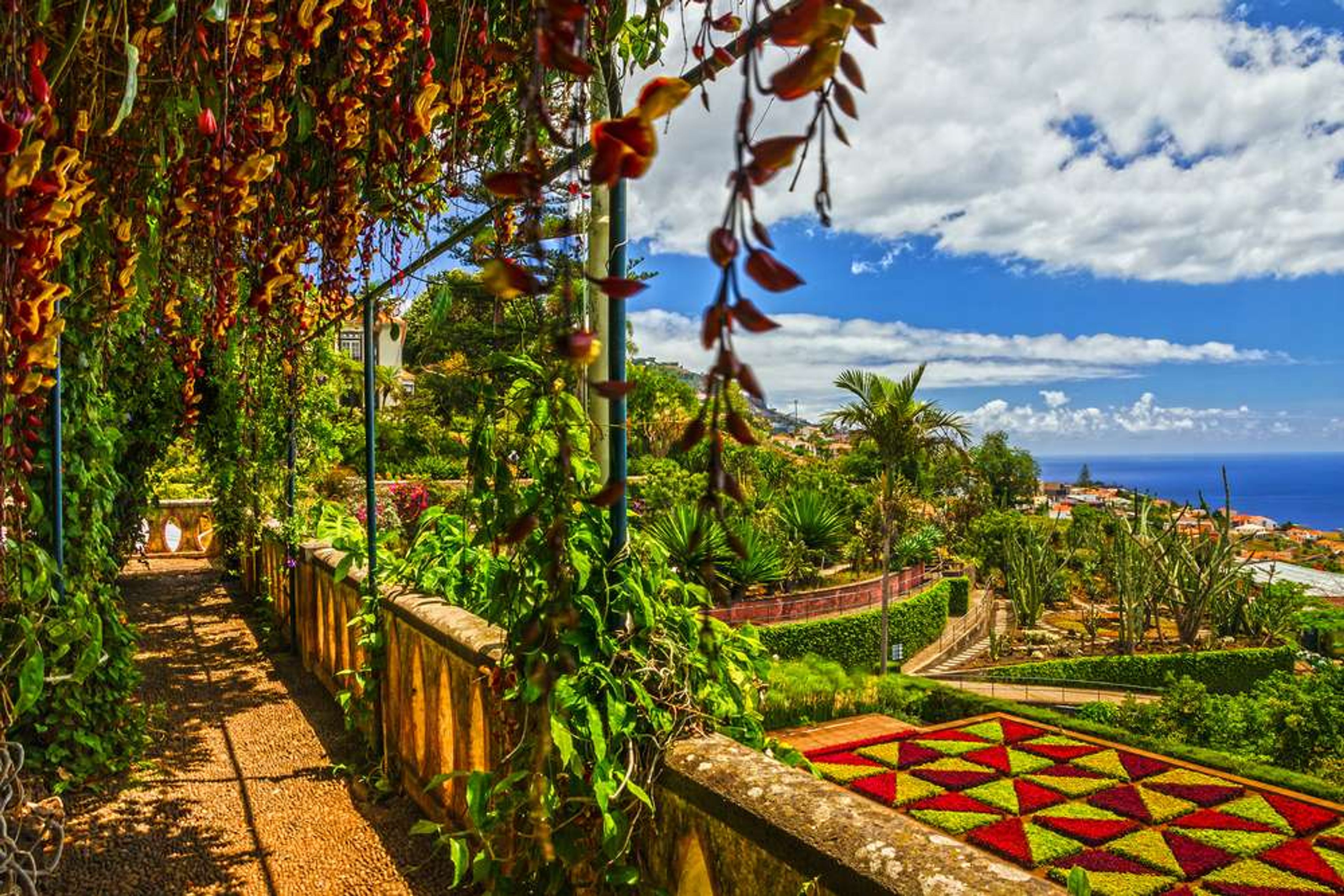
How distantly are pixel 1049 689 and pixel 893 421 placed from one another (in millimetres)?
5440

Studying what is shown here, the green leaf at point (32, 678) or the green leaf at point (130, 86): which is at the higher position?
the green leaf at point (130, 86)

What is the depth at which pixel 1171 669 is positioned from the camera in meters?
16.1

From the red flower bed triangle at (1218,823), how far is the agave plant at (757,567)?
21.0 feet

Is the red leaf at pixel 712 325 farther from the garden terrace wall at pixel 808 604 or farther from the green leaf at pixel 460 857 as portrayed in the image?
the garden terrace wall at pixel 808 604

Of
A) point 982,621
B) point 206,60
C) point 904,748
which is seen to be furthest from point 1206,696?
point 206,60

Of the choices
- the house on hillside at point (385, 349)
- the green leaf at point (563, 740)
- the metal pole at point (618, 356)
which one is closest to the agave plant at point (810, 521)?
the house on hillside at point (385, 349)

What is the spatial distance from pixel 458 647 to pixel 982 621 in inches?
791

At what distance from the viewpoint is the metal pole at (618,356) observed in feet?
5.18

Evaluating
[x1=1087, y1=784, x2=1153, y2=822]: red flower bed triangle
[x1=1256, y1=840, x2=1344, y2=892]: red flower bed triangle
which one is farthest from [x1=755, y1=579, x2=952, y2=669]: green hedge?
[x1=1256, y1=840, x2=1344, y2=892]: red flower bed triangle

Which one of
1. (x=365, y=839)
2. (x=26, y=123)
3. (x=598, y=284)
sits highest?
(x=26, y=123)

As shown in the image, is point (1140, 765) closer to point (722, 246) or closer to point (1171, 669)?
point (1171, 669)

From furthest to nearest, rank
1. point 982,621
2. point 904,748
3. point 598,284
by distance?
1. point 982,621
2. point 904,748
3. point 598,284

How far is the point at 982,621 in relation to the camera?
2062cm

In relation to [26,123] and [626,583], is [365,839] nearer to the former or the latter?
[626,583]
